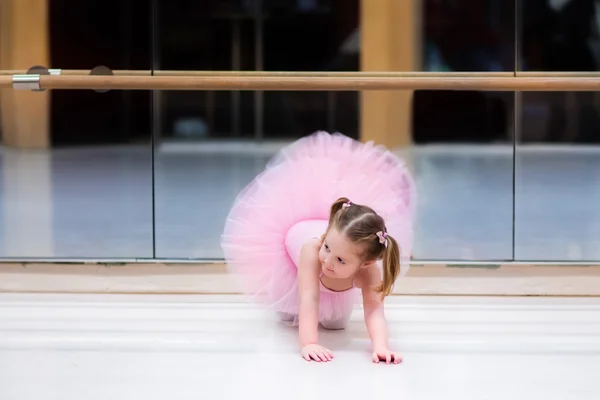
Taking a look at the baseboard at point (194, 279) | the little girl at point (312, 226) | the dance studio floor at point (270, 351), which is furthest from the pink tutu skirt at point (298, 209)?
the baseboard at point (194, 279)

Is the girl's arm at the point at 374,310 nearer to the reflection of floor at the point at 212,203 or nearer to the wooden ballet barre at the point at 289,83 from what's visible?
the wooden ballet barre at the point at 289,83

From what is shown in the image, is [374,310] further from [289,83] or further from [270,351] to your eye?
[289,83]

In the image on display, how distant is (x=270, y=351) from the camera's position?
166 cm

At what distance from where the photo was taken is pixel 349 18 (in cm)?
759

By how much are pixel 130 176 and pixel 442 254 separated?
3.37 m

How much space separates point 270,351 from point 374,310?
24 cm

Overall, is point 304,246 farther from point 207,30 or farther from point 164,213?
point 207,30

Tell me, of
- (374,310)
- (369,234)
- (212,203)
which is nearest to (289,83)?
(369,234)

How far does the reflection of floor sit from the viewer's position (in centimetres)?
272

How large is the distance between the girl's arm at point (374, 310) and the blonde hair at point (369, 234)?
0.15 ft

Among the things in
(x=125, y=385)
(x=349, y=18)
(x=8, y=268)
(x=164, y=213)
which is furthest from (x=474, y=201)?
(x=349, y=18)

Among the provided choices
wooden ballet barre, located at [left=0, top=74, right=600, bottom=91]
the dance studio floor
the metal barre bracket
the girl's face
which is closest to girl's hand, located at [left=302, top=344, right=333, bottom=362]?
the dance studio floor

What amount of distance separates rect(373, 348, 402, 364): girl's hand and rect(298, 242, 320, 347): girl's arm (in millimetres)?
132

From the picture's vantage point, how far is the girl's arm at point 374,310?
162cm
